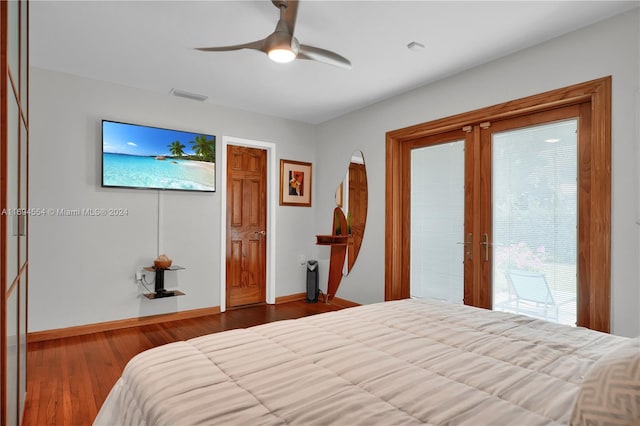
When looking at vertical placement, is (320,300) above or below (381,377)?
below

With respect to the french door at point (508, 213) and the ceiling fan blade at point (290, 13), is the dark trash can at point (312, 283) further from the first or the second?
the ceiling fan blade at point (290, 13)

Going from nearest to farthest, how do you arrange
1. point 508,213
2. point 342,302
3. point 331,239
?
1. point 508,213
2. point 331,239
3. point 342,302

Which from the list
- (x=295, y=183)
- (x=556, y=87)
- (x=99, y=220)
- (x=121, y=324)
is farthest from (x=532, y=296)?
(x=99, y=220)

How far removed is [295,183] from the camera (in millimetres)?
5199

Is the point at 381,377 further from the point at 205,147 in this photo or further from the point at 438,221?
the point at 205,147

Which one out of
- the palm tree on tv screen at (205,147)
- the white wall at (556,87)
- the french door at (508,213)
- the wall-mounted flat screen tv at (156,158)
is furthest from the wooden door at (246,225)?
the french door at (508,213)

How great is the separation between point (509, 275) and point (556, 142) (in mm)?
1206

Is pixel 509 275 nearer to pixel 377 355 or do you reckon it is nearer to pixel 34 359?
pixel 377 355

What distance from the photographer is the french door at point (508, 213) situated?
2.70 meters

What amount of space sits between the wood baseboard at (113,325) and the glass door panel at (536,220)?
332 cm

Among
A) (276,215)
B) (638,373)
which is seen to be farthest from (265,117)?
(638,373)

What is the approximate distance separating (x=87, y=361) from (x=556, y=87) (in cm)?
438

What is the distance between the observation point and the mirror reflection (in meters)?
4.60

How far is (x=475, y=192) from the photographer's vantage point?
344 centimetres
